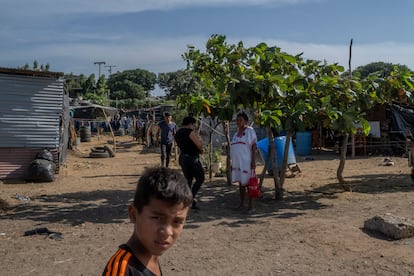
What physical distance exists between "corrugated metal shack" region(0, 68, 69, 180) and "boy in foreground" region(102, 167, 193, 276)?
404 inches

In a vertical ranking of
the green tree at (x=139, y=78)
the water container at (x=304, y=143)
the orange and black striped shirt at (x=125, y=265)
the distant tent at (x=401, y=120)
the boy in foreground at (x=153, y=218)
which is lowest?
the water container at (x=304, y=143)

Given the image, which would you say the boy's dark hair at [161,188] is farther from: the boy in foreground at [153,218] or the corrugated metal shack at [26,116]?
A: the corrugated metal shack at [26,116]

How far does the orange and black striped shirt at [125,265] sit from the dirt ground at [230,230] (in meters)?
3.08

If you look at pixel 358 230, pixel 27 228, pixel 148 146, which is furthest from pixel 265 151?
pixel 148 146

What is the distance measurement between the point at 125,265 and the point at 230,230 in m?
4.79

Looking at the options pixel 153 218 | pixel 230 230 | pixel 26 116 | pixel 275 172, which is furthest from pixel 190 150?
pixel 153 218

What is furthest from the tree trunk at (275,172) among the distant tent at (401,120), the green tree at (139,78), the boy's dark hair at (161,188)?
the green tree at (139,78)

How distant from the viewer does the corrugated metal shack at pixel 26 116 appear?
10930 millimetres

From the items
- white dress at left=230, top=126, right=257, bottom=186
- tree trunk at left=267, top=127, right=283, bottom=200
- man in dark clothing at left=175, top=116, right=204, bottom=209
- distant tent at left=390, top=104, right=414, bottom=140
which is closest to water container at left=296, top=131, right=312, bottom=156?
distant tent at left=390, top=104, right=414, bottom=140

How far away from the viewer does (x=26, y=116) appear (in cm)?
1109

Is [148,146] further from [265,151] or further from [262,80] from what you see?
[262,80]

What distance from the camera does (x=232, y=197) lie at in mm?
8891

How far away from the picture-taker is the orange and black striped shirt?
1574 millimetres

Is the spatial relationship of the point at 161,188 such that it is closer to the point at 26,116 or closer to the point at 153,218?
the point at 153,218
